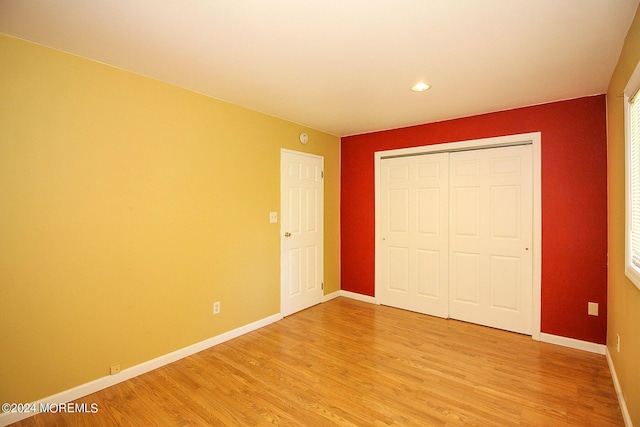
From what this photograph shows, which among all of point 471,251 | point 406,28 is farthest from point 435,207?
point 406,28

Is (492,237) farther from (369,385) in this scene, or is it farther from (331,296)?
(331,296)

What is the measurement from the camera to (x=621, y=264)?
220 cm

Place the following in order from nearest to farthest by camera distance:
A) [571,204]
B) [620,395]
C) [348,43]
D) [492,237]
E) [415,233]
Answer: [348,43]
[620,395]
[571,204]
[492,237]
[415,233]

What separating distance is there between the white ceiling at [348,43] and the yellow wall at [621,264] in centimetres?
16

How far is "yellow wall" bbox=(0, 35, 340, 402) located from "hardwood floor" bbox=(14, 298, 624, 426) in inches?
14.1

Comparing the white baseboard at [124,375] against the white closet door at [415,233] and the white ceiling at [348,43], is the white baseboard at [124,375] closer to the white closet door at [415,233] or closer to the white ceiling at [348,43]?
the white closet door at [415,233]

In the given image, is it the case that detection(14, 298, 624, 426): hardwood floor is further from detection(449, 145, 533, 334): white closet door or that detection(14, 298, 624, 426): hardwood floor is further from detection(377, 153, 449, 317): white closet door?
detection(377, 153, 449, 317): white closet door

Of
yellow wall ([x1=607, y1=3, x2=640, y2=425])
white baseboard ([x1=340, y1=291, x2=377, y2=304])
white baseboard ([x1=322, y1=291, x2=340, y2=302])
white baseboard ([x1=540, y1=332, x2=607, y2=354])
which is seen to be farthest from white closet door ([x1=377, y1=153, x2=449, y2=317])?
yellow wall ([x1=607, y1=3, x2=640, y2=425])

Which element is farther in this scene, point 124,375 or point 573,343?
point 573,343

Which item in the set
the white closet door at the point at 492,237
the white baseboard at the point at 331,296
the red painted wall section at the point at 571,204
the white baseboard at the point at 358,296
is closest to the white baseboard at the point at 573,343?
the red painted wall section at the point at 571,204

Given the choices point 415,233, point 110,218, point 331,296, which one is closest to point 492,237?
point 415,233

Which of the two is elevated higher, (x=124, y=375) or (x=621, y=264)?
(x=621, y=264)

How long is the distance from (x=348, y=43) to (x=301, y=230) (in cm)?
253

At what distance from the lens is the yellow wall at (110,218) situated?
1953 millimetres
